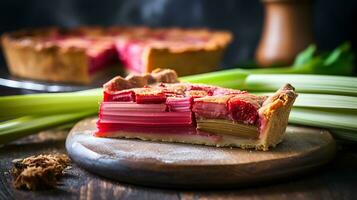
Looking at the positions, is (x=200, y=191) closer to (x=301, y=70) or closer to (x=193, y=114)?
(x=193, y=114)

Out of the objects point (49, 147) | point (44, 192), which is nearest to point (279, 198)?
point (44, 192)

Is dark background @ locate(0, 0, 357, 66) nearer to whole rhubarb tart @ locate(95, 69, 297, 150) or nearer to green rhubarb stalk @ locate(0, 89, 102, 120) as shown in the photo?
green rhubarb stalk @ locate(0, 89, 102, 120)

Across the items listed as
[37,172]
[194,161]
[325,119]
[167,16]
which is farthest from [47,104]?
[167,16]

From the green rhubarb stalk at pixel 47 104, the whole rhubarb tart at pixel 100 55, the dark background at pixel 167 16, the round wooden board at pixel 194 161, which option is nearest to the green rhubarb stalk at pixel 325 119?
the round wooden board at pixel 194 161

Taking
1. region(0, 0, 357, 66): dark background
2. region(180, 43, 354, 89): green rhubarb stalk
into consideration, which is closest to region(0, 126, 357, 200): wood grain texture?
region(180, 43, 354, 89): green rhubarb stalk

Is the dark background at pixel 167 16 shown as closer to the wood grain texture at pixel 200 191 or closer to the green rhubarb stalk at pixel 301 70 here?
the green rhubarb stalk at pixel 301 70

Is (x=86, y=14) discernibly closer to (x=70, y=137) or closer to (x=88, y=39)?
(x=88, y=39)

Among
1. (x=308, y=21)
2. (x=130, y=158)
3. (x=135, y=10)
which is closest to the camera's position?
(x=130, y=158)
